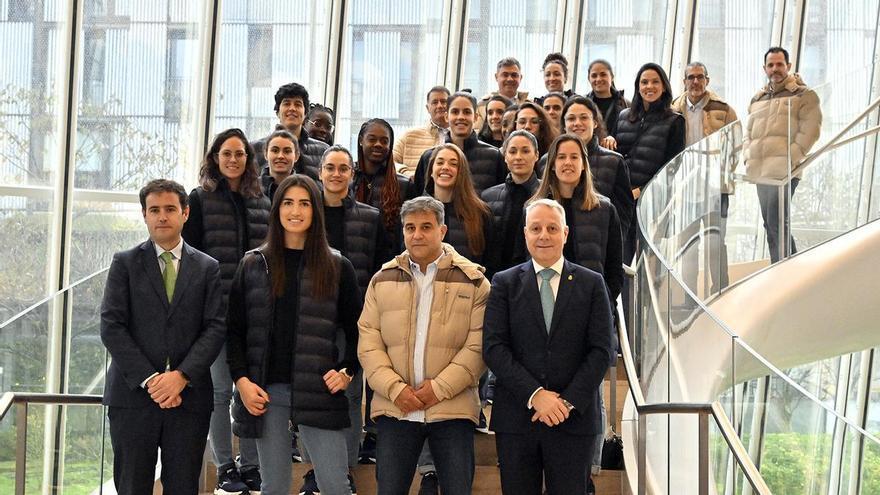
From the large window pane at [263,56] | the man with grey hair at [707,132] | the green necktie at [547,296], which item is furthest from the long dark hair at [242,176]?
the large window pane at [263,56]

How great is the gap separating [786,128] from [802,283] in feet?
3.39

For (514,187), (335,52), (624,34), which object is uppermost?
(624,34)

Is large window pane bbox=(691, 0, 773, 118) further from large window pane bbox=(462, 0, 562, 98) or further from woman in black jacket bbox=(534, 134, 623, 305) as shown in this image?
woman in black jacket bbox=(534, 134, 623, 305)

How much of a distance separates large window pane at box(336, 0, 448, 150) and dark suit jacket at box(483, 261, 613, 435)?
6.49 meters

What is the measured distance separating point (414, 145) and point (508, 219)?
1951 mm

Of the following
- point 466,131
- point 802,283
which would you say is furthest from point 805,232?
point 466,131

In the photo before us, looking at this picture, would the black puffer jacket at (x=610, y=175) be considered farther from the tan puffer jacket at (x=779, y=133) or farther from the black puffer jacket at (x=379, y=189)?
the tan puffer jacket at (x=779, y=133)

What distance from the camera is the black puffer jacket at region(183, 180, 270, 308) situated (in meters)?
5.78

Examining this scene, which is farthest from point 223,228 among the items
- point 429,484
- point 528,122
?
point 528,122

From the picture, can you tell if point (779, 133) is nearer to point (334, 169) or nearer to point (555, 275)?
point (334, 169)

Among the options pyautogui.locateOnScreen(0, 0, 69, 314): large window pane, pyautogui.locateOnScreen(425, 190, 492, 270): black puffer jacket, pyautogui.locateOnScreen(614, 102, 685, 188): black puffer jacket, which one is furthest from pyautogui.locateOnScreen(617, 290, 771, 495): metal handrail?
pyautogui.locateOnScreen(0, 0, 69, 314): large window pane

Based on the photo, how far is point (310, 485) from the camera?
542 cm

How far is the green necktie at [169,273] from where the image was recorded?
504 centimetres

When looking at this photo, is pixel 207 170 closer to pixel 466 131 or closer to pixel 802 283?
pixel 466 131
